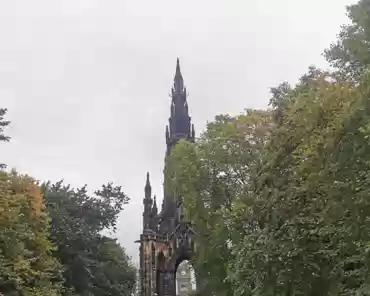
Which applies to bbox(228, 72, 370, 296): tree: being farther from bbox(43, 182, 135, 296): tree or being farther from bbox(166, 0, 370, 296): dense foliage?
bbox(43, 182, 135, 296): tree

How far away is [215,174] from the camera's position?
21.0m

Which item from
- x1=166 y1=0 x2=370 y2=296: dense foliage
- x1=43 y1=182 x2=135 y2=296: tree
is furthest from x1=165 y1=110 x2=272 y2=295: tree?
x1=43 y1=182 x2=135 y2=296: tree

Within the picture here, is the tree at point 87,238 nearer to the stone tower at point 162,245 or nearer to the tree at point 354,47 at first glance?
the stone tower at point 162,245

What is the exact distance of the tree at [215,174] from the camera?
20.0m

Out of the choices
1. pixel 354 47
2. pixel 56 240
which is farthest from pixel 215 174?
pixel 56 240

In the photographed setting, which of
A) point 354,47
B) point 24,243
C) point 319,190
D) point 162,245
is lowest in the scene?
point 319,190

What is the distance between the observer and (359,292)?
923 cm

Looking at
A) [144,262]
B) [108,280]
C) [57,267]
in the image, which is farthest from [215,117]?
[144,262]

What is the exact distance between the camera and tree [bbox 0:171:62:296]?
2038 centimetres

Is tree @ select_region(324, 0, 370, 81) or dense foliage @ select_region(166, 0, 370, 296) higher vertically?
tree @ select_region(324, 0, 370, 81)

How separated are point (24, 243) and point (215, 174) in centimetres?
977

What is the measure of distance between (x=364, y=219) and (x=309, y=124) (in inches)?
102

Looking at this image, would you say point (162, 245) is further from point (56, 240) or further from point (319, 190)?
point (319, 190)

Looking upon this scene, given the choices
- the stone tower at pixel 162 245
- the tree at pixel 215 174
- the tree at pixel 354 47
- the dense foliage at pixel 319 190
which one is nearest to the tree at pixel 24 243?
the tree at pixel 215 174
